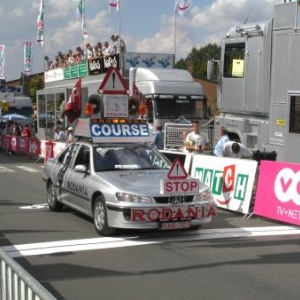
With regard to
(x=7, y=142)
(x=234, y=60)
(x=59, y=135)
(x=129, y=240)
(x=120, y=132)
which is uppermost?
(x=234, y=60)

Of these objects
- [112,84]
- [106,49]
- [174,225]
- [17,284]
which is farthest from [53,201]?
[106,49]

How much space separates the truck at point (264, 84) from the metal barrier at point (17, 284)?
8.33m

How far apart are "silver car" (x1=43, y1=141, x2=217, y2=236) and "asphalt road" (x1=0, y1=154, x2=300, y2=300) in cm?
31

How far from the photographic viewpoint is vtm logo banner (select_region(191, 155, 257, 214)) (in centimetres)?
1091

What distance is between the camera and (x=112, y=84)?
12023 mm

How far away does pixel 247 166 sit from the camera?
36.1 feet

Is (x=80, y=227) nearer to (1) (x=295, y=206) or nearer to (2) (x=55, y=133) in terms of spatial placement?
(1) (x=295, y=206)

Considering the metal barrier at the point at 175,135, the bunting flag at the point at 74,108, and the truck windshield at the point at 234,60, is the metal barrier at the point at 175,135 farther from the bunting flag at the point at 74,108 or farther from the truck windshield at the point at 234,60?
Answer: the bunting flag at the point at 74,108

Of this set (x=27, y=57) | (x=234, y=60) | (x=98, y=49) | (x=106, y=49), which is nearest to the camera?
(x=234, y=60)

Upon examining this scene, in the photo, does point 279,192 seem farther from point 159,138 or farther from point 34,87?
point 34,87

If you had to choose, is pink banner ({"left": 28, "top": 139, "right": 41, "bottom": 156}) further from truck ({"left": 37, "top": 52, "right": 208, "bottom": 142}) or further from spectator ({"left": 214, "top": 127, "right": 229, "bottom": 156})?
spectator ({"left": 214, "top": 127, "right": 229, "bottom": 156})

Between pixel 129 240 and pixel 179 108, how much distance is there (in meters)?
11.4

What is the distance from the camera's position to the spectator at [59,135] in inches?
953

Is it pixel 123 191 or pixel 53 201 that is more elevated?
pixel 123 191
